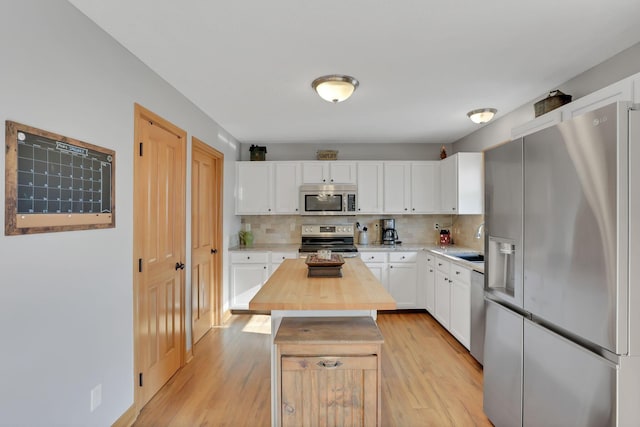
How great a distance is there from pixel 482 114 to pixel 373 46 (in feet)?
5.89

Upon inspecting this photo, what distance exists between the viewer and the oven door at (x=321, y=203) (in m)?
4.68

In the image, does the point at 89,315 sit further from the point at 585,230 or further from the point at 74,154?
Result: the point at 585,230

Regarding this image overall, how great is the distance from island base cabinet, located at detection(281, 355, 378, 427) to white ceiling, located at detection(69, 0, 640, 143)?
1.81m

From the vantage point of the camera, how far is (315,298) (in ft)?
5.90

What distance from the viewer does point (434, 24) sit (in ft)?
6.07

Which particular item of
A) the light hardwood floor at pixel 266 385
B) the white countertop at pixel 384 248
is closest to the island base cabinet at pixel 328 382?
the light hardwood floor at pixel 266 385

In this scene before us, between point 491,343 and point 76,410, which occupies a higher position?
point 491,343

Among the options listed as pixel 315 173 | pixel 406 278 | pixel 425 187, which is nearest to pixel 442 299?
pixel 406 278

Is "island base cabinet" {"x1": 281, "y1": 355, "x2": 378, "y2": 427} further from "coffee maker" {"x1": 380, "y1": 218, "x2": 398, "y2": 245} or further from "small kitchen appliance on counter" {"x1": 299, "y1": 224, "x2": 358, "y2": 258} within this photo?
"coffee maker" {"x1": 380, "y1": 218, "x2": 398, "y2": 245}

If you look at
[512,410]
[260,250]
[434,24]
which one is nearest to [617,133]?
[434,24]

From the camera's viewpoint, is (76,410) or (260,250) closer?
(76,410)

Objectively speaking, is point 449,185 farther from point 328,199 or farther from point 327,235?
point 327,235

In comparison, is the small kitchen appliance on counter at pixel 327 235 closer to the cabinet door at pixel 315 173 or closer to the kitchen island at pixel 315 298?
the cabinet door at pixel 315 173

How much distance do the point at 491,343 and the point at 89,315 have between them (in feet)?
7.77
